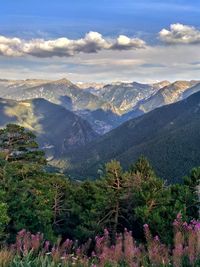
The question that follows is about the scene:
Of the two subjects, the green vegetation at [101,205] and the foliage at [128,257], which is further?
the green vegetation at [101,205]

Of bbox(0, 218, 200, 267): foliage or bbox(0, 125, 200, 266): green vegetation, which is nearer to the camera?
bbox(0, 218, 200, 267): foliage

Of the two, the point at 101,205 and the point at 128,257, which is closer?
the point at 128,257

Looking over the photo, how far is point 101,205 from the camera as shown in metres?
21.7

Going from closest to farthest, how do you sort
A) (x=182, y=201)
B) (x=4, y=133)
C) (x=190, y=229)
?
(x=190, y=229) → (x=182, y=201) → (x=4, y=133)

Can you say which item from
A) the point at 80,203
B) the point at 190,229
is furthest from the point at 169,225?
the point at 190,229

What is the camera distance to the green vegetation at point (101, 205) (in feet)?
64.2

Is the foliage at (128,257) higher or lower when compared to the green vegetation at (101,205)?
higher

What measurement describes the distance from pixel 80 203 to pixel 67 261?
16.8m

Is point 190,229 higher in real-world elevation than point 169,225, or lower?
higher

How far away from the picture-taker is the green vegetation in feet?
64.2

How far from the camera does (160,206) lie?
2036 centimetres

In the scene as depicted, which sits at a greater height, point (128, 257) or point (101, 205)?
point (128, 257)

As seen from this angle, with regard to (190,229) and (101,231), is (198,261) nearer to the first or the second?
(190,229)

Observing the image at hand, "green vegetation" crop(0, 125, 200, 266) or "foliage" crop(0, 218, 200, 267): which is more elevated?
"foliage" crop(0, 218, 200, 267)
